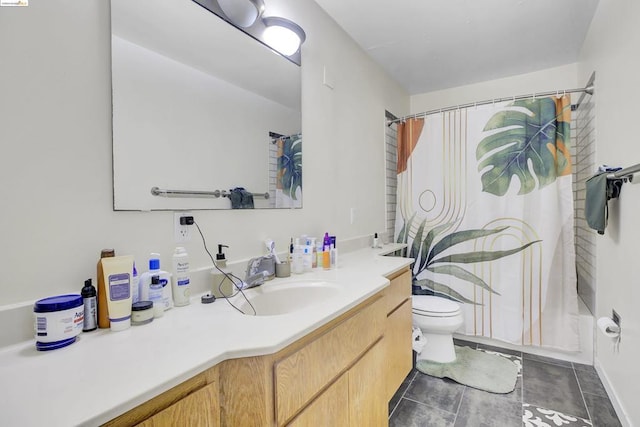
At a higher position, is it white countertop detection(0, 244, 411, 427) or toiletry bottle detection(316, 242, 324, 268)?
toiletry bottle detection(316, 242, 324, 268)

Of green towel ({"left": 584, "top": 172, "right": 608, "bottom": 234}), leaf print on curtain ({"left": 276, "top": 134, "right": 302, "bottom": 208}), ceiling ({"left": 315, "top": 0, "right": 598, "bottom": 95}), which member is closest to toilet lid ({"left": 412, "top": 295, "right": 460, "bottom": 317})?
green towel ({"left": 584, "top": 172, "right": 608, "bottom": 234})

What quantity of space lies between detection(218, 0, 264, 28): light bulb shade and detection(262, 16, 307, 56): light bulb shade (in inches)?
3.3

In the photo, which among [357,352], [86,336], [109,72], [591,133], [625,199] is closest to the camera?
[86,336]

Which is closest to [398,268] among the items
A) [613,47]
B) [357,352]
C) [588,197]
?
[357,352]

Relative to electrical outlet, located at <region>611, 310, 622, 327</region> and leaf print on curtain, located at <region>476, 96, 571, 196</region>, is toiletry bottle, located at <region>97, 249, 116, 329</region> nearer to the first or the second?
electrical outlet, located at <region>611, 310, 622, 327</region>

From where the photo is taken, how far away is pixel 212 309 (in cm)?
99

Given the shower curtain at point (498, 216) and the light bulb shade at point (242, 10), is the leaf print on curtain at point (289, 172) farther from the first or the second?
the shower curtain at point (498, 216)

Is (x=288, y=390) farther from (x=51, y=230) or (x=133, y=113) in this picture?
(x=133, y=113)

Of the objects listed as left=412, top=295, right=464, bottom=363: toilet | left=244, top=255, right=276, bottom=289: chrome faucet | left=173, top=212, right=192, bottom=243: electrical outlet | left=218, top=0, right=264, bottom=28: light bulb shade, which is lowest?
left=412, top=295, right=464, bottom=363: toilet

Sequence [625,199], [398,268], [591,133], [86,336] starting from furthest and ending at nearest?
[591,133] → [398,268] → [625,199] → [86,336]

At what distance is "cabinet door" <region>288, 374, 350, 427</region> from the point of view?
86 centimetres

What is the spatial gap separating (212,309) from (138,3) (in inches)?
41.8

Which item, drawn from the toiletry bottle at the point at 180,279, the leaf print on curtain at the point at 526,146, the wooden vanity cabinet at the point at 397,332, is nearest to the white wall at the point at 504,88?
the leaf print on curtain at the point at 526,146

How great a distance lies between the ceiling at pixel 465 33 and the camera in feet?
6.09
